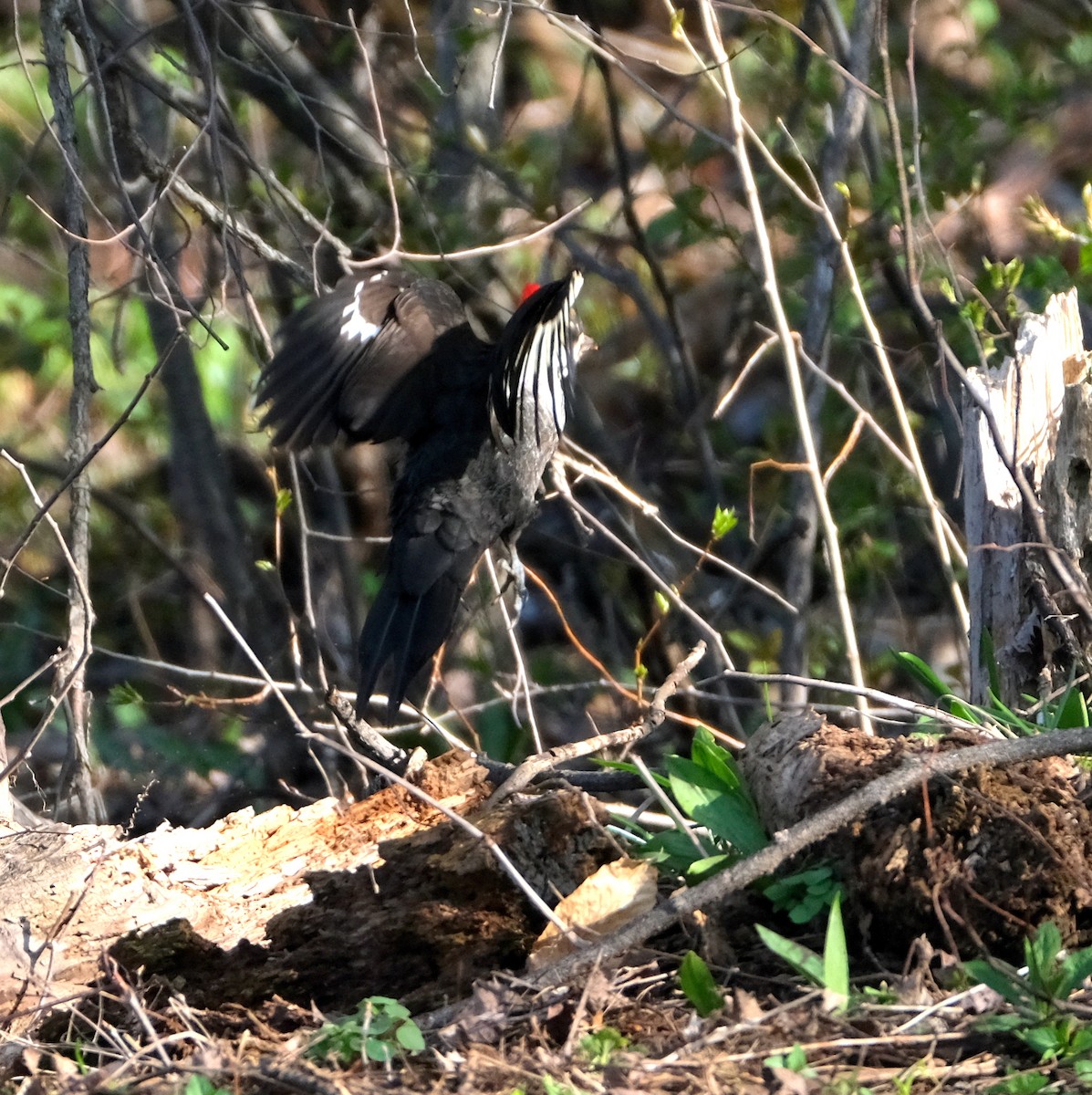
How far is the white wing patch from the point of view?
4.94 metres

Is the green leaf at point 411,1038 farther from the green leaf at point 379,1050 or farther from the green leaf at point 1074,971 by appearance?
the green leaf at point 1074,971

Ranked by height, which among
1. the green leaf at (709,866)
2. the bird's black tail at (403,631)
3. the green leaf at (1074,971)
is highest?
the green leaf at (1074,971)

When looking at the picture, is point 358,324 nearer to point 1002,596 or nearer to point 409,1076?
point 1002,596

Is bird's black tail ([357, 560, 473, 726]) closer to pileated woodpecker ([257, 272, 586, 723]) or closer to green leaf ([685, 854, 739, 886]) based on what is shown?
pileated woodpecker ([257, 272, 586, 723])

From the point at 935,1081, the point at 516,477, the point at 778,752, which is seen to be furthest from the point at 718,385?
the point at 935,1081

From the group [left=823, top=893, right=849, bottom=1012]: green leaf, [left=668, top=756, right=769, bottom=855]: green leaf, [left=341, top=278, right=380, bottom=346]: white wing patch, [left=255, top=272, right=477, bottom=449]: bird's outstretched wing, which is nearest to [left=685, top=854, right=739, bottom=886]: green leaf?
[left=668, top=756, right=769, bottom=855]: green leaf

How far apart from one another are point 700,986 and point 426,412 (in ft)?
10.4

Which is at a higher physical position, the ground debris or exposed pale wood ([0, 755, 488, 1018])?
the ground debris

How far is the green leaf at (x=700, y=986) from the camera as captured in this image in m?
2.55

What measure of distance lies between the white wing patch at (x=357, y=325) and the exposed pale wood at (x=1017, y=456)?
6.90ft

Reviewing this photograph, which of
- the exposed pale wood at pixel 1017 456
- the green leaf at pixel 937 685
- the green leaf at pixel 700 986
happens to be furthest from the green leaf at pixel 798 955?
the exposed pale wood at pixel 1017 456

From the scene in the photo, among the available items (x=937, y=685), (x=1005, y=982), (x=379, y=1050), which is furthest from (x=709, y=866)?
(x=937, y=685)

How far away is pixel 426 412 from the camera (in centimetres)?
537

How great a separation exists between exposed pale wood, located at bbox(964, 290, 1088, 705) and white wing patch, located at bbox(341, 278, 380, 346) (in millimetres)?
2103
